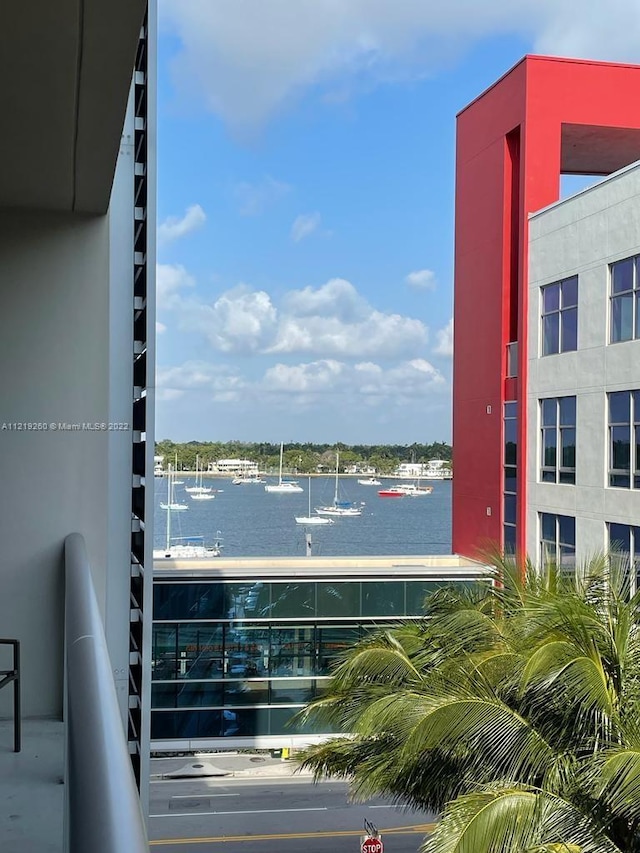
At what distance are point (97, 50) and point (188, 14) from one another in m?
70.9

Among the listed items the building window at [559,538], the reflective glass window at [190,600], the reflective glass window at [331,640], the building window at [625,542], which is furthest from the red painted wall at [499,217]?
the reflective glass window at [190,600]

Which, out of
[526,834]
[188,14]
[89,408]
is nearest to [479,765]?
[526,834]

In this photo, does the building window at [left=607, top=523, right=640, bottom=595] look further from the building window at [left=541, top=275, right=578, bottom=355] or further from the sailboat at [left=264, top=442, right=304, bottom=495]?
the sailboat at [left=264, top=442, right=304, bottom=495]

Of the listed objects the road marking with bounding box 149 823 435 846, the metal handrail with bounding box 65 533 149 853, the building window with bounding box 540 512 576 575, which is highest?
the metal handrail with bounding box 65 533 149 853

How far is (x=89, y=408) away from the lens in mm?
4445

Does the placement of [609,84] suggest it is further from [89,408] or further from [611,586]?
[89,408]

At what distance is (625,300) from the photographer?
16.8m

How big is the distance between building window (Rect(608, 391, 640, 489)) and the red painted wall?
308 centimetres

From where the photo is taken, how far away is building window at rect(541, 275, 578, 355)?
18.5 meters

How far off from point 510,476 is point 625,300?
5512 mm

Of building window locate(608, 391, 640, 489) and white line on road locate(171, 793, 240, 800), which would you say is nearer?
building window locate(608, 391, 640, 489)

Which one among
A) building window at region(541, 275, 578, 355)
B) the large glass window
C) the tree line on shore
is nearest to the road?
the large glass window

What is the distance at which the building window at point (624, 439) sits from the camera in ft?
53.7

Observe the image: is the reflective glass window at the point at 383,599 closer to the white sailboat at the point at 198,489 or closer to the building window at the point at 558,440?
Answer: the building window at the point at 558,440
